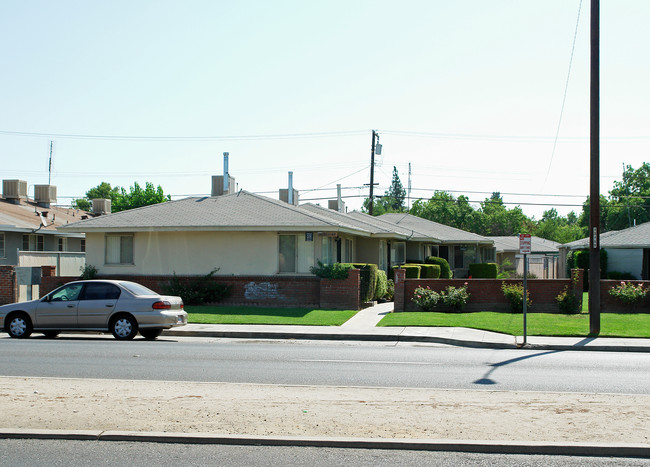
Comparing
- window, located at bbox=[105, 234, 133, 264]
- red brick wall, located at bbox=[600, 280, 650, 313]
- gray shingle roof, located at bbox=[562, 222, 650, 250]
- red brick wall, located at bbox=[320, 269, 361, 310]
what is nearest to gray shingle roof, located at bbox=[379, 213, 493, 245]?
gray shingle roof, located at bbox=[562, 222, 650, 250]

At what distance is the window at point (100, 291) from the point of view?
1689 cm

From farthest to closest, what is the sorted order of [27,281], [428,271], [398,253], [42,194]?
[42,194] → [398,253] → [428,271] → [27,281]

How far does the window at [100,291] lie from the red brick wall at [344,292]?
876 centimetres

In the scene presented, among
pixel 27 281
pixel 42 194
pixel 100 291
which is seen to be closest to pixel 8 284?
pixel 27 281

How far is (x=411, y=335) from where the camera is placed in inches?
692

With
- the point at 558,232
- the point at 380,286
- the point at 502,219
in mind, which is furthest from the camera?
the point at 558,232

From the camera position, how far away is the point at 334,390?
9.11 m

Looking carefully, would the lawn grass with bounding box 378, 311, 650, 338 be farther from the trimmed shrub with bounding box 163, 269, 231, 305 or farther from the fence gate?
the fence gate

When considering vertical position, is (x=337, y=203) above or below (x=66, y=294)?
above

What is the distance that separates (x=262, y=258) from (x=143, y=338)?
8.11m

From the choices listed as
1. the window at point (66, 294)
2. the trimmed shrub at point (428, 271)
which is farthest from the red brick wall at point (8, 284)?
the trimmed shrub at point (428, 271)

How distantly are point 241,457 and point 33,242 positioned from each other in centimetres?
3363

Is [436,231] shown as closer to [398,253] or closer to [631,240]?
[398,253]

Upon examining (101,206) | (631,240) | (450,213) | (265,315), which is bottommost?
(265,315)
